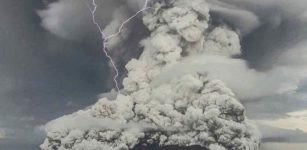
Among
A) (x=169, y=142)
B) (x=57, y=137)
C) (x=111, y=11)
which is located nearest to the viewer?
(x=111, y=11)

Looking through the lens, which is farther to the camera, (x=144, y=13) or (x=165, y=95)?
(x=165, y=95)

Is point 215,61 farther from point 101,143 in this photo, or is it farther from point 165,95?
point 101,143

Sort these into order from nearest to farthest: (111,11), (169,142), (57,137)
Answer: (111,11) → (57,137) → (169,142)

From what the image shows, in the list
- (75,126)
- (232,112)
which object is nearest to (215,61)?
(232,112)

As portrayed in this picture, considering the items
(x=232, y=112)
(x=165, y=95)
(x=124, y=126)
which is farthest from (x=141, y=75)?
(x=232, y=112)

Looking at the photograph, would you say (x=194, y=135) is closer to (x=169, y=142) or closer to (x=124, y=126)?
(x=169, y=142)

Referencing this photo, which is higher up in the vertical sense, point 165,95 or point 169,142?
point 165,95

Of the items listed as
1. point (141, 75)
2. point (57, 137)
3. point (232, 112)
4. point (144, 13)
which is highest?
point (144, 13)
